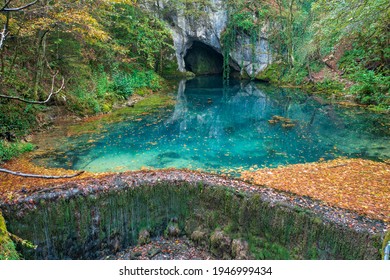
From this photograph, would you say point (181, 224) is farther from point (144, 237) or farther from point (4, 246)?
point (4, 246)

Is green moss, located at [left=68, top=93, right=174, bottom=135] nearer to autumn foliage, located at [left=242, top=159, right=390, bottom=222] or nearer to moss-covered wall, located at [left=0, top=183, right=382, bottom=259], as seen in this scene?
moss-covered wall, located at [left=0, top=183, right=382, bottom=259]

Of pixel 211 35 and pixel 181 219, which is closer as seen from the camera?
pixel 181 219

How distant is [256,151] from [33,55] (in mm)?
11113

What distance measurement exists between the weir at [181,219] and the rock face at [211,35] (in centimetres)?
2254

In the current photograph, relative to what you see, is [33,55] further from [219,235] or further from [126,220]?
[219,235]

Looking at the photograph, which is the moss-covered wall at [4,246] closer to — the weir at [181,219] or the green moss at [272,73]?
the weir at [181,219]

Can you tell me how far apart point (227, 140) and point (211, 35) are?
67.6 feet

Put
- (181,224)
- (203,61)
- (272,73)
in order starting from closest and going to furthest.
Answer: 1. (181,224)
2. (272,73)
3. (203,61)

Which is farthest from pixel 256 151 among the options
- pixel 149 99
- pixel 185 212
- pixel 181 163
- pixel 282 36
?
pixel 282 36

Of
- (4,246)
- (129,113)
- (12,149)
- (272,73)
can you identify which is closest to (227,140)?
(129,113)

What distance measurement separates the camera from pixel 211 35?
95.3 feet

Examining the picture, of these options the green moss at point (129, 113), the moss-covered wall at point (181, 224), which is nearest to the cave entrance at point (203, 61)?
the green moss at point (129, 113)

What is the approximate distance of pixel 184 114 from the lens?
15844 millimetres

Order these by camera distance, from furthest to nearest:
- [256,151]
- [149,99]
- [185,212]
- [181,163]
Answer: [149,99] → [256,151] → [181,163] → [185,212]
